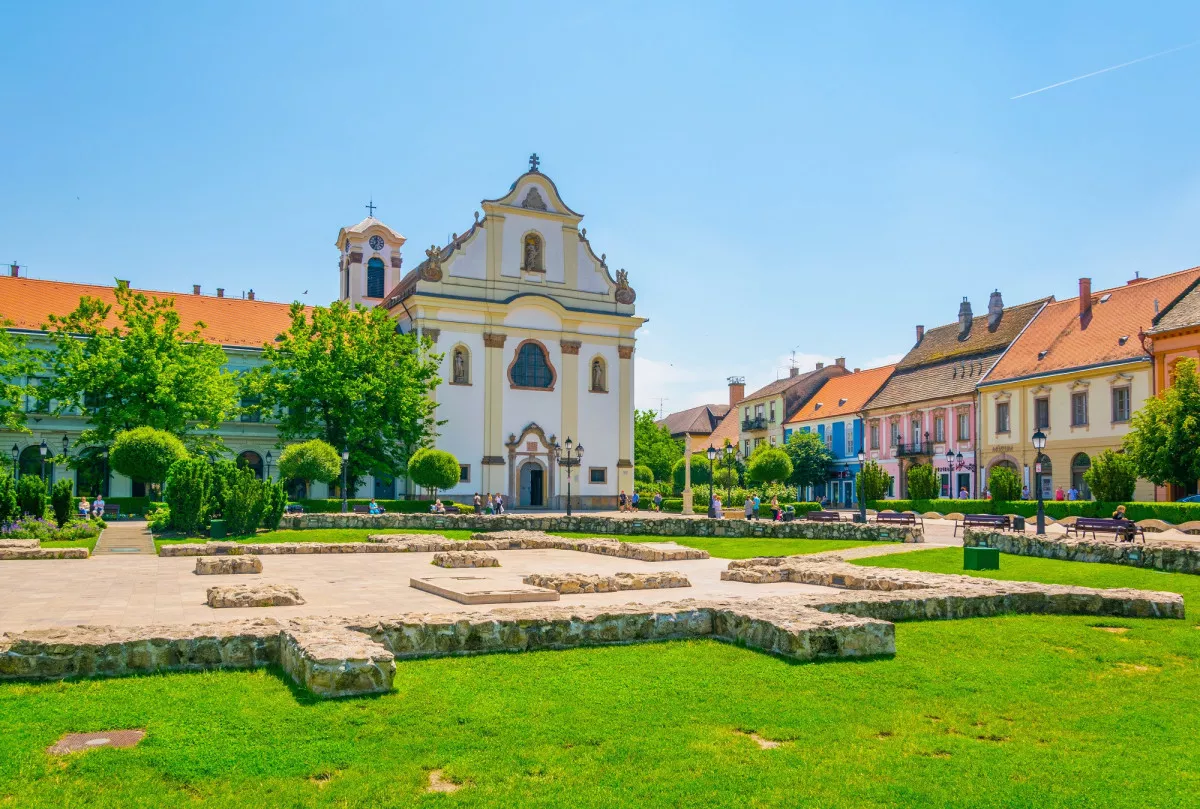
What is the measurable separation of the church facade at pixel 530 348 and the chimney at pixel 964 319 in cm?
2213

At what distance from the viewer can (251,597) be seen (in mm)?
13445

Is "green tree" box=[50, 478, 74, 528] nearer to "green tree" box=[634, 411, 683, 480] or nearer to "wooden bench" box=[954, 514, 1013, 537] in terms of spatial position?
"wooden bench" box=[954, 514, 1013, 537]

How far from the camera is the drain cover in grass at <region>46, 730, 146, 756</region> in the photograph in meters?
6.58

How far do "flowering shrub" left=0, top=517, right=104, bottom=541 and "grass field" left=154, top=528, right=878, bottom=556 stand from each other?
7.91ft

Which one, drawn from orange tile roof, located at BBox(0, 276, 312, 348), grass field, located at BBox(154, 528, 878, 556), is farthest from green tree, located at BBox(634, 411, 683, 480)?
grass field, located at BBox(154, 528, 878, 556)

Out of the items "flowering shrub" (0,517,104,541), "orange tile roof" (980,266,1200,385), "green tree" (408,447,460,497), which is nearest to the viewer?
"flowering shrub" (0,517,104,541)

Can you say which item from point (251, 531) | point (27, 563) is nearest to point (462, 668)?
point (27, 563)

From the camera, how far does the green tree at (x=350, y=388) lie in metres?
45.0

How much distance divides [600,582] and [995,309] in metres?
52.5

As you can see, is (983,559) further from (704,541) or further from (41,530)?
(41,530)

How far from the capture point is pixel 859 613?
39.9 ft

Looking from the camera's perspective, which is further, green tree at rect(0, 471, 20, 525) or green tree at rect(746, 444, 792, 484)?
green tree at rect(746, 444, 792, 484)

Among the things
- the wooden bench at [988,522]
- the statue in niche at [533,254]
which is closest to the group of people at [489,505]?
the statue in niche at [533,254]

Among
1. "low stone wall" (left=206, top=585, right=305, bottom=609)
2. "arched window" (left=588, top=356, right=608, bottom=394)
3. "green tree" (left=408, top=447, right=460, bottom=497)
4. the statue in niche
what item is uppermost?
the statue in niche
